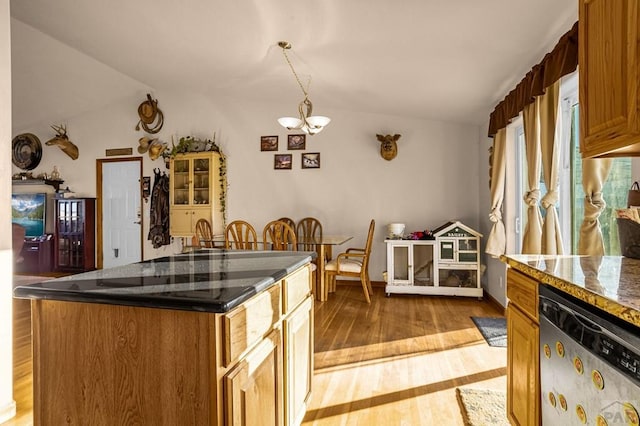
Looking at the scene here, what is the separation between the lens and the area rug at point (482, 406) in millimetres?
1837

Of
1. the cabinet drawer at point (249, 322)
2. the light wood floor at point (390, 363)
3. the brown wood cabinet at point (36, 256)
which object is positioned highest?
the cabinet drawer at point (249, 322)

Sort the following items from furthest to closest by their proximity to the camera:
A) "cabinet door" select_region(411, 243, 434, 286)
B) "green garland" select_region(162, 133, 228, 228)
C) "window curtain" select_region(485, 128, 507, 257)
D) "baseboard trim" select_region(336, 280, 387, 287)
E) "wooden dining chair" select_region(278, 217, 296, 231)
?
"green garland" select_region(162, 133, 228, 228), "wooden dining chair" select_region(278, 217, 296, 231), "baseboard trim" select_region(336, 280, 387, 287), "cabinet door" select_region(411, 243, 434, 286), "window curtain" select_region(485, 128, 507, 257)

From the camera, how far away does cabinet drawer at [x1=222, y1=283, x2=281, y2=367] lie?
100 cm

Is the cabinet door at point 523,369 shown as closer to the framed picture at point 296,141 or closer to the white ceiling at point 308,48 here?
the white ceiling at point 308,48

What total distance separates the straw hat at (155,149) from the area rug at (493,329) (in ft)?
Result: 16.3

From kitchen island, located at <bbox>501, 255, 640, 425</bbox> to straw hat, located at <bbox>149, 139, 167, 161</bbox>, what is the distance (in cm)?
527

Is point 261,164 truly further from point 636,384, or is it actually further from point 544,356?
point 636,384

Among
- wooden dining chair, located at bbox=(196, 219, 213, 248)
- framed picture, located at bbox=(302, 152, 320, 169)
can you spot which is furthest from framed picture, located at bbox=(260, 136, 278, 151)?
wooden dining chair, located at bbox=(196, 219, 213, 248)

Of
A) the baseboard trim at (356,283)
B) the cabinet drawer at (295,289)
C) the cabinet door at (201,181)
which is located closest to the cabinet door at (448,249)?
the baseboard trim at (356,283)

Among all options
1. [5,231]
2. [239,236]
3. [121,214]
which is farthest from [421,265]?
[121,214]

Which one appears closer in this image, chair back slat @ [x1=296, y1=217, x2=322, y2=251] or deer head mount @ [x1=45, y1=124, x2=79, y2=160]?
chair back slat @ [x1=296, y1=217, x2=322, y2=251]

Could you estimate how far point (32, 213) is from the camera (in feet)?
20.2

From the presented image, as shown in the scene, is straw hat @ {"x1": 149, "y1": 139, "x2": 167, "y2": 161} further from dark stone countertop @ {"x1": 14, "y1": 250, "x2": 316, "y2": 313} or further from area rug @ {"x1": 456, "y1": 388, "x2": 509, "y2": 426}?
area rug @ {"x1": 456, "y1": 388, "x2": 509, "y2": 426}

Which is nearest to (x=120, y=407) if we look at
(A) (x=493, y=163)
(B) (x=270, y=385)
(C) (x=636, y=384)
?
(B) (x=270, y=385)
